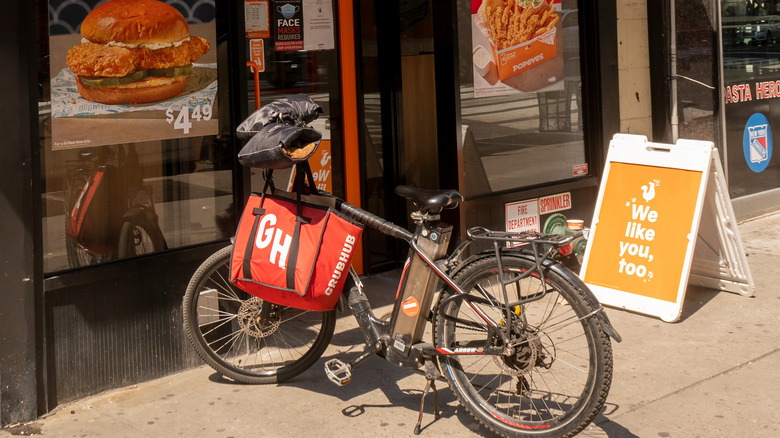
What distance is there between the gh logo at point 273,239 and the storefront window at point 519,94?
2.48 metres

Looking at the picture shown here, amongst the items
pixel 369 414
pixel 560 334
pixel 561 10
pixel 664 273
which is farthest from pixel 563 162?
pixel 369 414

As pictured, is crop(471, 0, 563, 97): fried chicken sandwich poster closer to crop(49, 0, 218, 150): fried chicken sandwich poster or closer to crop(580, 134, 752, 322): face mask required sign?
crop(580, 134, 752, 322): face mask required sign

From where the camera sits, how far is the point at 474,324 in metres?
3.96

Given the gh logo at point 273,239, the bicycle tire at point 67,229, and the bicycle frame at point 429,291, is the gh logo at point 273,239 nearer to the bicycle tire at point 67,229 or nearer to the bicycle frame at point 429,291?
the bicycle frame at point 429,291

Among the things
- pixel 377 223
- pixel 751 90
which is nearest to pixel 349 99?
pixel 377 223

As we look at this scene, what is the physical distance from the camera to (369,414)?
4.34m

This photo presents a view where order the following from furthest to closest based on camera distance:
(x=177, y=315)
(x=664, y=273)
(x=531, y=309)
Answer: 1. (x=664, y=273)
2. (x=177, y=315)
3. (x=531, y=309)

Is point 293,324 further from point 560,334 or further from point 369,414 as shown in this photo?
point 560,334

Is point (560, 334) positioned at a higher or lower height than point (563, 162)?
lower

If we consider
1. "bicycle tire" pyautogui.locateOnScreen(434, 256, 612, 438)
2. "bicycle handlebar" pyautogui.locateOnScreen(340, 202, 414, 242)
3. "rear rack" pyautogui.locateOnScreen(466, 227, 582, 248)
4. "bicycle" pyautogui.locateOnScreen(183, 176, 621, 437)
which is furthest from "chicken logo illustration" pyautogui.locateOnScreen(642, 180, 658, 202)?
"bicycle handlebar" pyautogui.locateOnScreen(340, 202, 414, 242)

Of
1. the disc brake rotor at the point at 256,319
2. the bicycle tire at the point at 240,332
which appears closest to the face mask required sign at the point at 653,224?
the bicycle tire at the point at 240,332

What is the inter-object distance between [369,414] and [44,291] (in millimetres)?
1641

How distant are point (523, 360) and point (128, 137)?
2308 mm

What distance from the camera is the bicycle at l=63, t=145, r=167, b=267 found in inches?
178
